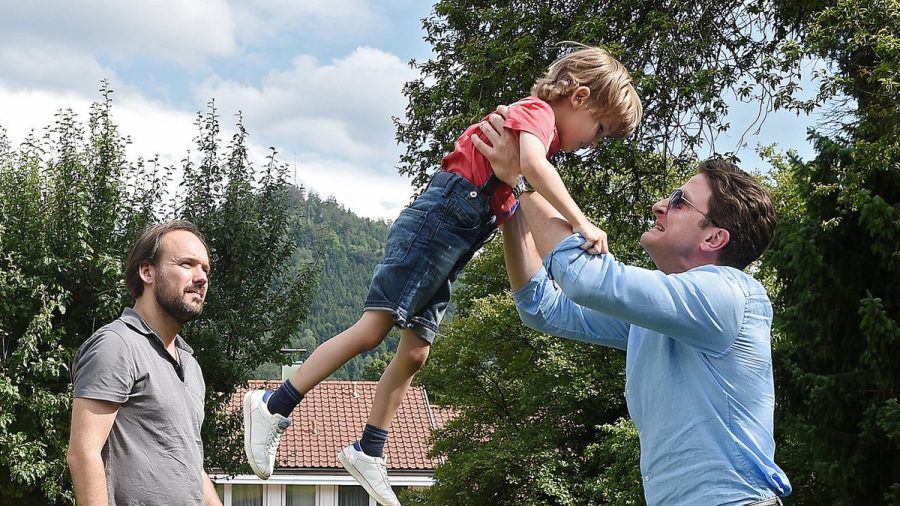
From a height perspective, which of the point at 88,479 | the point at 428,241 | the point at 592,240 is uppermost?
the point at 428,241

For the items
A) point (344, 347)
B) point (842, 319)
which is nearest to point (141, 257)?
point (344, 347)

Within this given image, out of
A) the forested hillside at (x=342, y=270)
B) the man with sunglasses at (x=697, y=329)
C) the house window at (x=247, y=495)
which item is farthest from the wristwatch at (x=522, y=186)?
the forested hillside at (x=342, y=270)

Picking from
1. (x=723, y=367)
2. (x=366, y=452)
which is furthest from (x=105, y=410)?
(x=723, y=367)

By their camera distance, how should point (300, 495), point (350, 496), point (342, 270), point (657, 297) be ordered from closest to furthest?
1. point (657, 297)
2. point (300, 495)
3. point (350, 496)
4. point (342, 270)

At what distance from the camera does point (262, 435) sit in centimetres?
350

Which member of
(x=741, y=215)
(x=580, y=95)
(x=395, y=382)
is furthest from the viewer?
(x=395, y=382)

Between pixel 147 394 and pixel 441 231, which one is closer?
pixel 441 231

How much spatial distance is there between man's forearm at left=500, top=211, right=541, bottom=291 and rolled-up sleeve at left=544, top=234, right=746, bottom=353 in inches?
21.4

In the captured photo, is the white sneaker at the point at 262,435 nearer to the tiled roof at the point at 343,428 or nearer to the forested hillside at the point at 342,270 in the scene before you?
the tiled roof at the point at 343,428

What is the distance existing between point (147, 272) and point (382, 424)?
1.08m

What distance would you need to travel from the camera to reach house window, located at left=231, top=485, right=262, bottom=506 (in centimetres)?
3622

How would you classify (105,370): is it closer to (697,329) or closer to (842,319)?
(697,329)

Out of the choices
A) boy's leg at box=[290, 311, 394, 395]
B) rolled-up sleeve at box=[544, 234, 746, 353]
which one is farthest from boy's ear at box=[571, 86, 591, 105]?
boy's leg at box=[290, 311, 394, 395]

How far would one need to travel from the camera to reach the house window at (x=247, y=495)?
36219 mm
